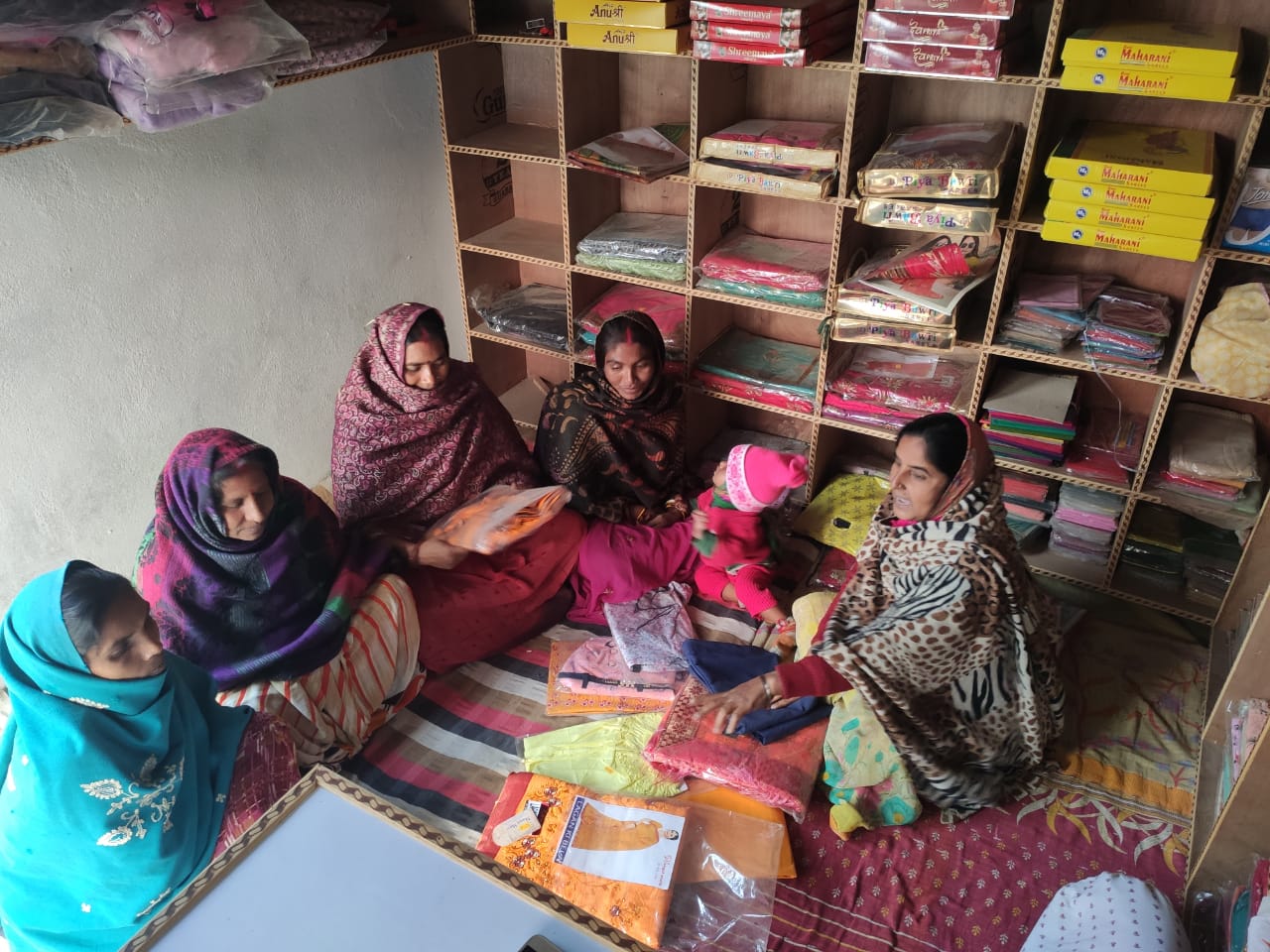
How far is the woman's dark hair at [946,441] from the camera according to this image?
2.00 m

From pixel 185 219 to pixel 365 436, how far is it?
0.89 meters

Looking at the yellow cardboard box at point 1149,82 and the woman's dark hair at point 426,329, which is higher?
the yellow cardboard box at point 1149,82

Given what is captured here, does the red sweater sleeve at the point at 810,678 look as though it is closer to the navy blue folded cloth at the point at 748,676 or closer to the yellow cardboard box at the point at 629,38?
the navy blue folded cloth at the point at 748,676

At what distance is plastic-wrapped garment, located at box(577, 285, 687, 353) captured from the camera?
3283 mm

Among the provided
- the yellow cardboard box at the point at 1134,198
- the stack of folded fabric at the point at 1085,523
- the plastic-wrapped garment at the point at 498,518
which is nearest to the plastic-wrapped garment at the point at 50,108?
the plastic-wrapped garment at the point at 498,518

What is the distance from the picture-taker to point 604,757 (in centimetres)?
241

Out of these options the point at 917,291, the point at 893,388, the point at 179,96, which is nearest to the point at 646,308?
the point at 893,388

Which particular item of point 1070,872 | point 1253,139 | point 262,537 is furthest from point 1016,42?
point 262,537

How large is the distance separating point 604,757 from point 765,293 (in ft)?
5.04

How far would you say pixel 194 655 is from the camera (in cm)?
219

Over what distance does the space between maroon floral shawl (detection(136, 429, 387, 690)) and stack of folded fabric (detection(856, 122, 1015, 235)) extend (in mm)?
1762

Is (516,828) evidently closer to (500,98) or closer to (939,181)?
(939,181)

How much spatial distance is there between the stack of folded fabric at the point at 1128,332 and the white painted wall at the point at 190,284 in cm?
248

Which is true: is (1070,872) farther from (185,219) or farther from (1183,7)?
(185,219)
